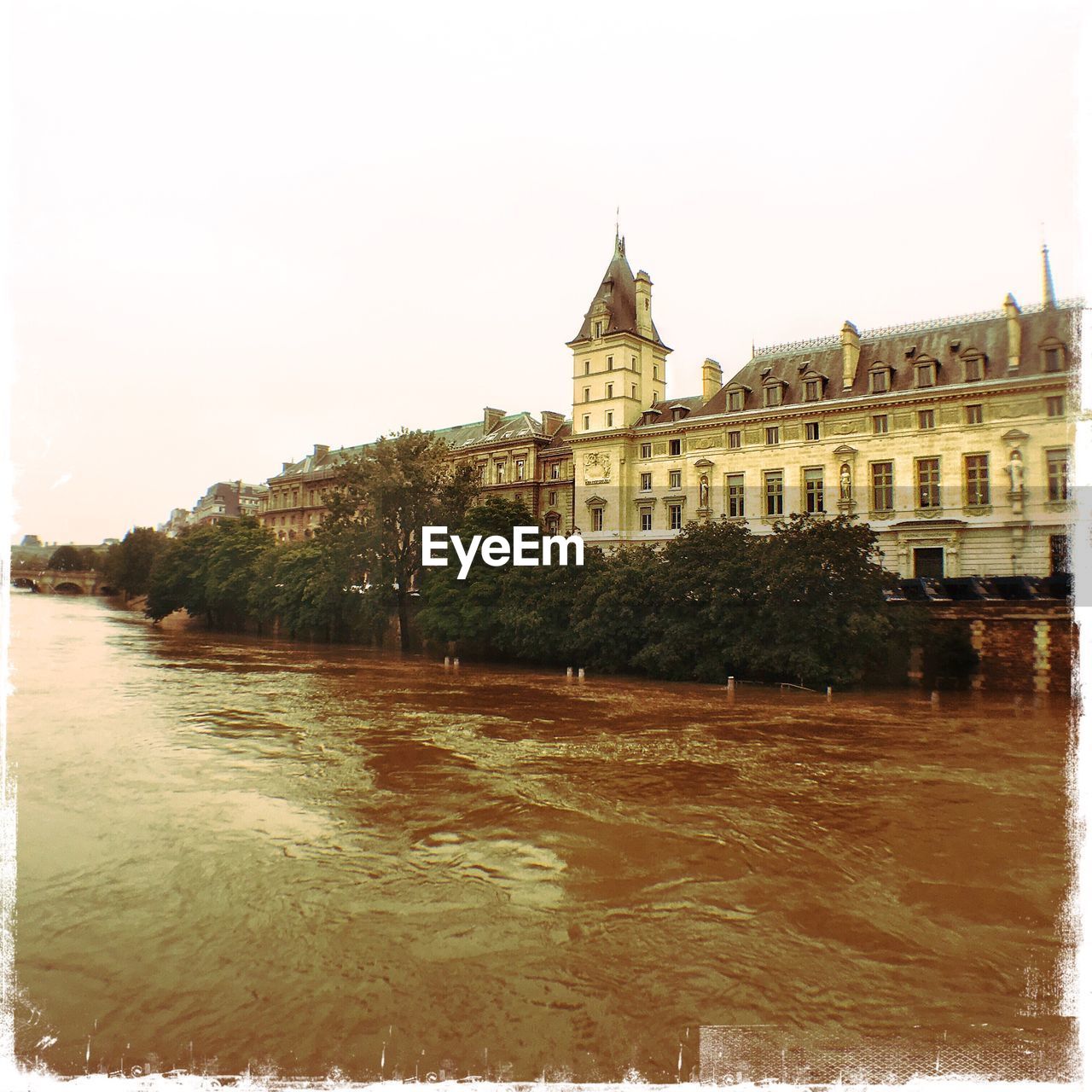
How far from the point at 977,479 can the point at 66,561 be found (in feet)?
386

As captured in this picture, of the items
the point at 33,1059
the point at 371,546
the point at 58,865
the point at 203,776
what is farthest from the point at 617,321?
the point at 33,1059

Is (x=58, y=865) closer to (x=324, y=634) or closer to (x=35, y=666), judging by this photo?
(x=35, y=666)

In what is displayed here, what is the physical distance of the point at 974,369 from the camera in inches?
1547

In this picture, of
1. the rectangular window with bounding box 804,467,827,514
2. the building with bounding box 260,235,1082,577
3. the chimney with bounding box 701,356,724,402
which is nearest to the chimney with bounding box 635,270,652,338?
the building with bounding box 260,235,1082,577

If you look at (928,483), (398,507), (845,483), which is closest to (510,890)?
(398,507)

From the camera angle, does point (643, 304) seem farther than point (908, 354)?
Yes

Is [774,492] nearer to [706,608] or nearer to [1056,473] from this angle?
[1056,473]

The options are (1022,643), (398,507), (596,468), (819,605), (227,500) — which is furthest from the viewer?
(227,500)

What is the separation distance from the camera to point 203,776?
626 inches

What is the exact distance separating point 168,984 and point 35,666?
31170 mm

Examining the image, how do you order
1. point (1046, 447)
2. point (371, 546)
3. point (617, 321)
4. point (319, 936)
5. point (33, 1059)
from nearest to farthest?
point (33, 1059) → point (319, 936) → point (1046, 447) → point (371, 546) → point (617, 321)

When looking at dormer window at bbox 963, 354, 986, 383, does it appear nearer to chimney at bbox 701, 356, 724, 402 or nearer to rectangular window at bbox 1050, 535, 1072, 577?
rectangular window at bbox 1050, 535, 1072, 577

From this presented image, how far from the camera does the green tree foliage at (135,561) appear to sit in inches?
3509

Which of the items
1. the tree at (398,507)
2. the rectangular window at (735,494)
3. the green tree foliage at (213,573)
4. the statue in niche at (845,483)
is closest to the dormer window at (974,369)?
the statue in niche at (845,483)
